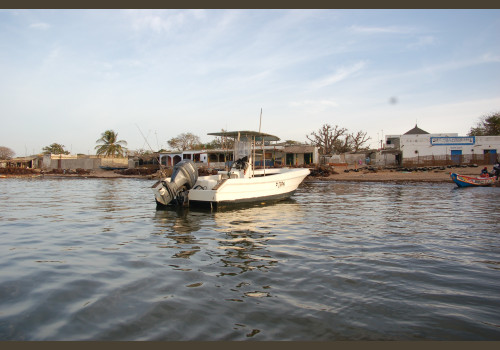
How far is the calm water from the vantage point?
3496mm

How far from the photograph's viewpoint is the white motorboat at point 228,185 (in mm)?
11961

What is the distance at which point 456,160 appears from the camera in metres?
37.5

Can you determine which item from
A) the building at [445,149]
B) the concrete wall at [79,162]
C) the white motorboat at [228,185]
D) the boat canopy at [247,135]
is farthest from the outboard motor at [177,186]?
the concrete wall at [79,162]

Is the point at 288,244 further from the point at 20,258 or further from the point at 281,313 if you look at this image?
the point at 20,258

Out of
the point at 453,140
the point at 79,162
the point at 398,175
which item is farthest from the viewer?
the point at 79,162

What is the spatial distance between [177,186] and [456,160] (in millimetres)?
35946

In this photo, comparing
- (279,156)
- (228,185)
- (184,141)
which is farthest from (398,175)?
(184,141)

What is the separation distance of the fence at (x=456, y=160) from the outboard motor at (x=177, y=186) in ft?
106

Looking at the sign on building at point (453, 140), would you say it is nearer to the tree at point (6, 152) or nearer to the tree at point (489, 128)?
the tree at point (489, 128)

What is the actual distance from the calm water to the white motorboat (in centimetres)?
254

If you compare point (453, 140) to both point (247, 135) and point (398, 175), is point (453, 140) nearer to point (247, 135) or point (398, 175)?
point (398, 175)

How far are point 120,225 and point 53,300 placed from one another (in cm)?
547

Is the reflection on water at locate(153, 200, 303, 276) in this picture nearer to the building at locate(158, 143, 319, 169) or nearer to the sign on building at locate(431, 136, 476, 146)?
the building at locate(158, 143, 319, 169)

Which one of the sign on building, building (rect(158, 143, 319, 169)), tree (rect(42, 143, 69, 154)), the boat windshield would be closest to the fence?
the sign on building
